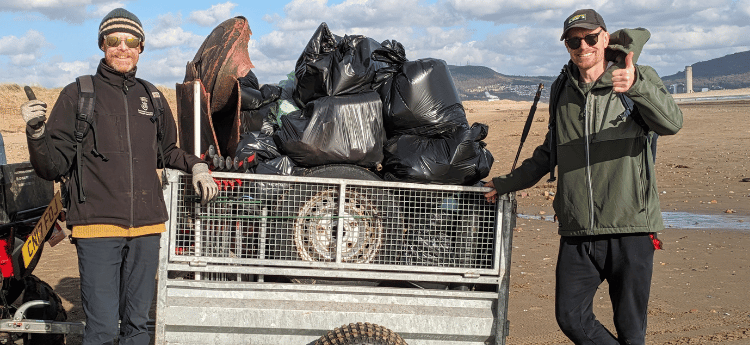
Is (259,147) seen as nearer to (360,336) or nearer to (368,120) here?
(368,120)

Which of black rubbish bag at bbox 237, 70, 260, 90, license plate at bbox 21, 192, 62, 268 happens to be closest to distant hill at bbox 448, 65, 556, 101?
black rubbish bag at bbox 237, 70, 260, 90

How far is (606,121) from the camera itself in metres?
3.00

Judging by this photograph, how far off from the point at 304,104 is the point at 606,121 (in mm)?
2293

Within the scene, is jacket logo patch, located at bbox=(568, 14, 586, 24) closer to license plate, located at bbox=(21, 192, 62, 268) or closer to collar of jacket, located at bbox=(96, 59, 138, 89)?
collar of jacket, located at bbox=(96, 59, 138, 89)

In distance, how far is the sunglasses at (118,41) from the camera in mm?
3006

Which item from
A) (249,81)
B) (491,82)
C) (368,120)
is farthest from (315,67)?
(491,82)

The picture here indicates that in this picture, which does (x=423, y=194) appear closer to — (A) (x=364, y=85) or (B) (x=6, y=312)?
(A) (x=364, y=85)

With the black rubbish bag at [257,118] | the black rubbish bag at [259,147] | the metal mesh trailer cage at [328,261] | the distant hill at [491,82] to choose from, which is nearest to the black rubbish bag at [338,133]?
the black rubbish bag at [259,147]

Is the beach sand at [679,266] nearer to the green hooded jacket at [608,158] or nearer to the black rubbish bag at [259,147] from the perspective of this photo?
the green hooded jacket at [608,158]

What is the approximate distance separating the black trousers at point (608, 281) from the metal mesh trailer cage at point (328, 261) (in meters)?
0.29

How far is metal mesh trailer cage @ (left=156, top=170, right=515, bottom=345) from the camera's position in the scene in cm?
320

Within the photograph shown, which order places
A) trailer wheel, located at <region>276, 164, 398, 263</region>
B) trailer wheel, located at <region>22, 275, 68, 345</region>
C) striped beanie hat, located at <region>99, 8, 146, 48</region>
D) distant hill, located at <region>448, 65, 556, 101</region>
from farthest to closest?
distant hill, located at <region>448, 65, 556, 101</region> → trailer wheel, located at <region>22, 275, 68, 345</region> → trailer wheel, located at <region>276, 164, 398, 263</region> → striped beanie hat, located at <region>99, 8, 146, 48</region>

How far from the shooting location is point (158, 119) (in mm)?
3240

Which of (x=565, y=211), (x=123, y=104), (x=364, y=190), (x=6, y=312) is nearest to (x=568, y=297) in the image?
(x=565, y=211)
